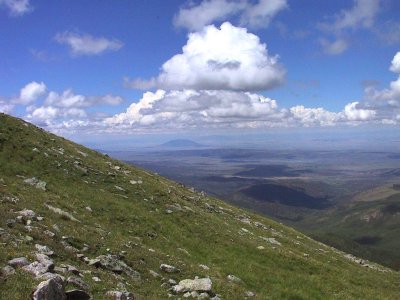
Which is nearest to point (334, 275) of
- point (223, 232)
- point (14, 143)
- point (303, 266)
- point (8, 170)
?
point (303, 266)

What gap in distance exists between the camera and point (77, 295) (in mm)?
Answer: 13242

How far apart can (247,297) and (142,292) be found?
5.61 metres

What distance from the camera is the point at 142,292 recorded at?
17.2m

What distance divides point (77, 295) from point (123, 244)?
10.0 m

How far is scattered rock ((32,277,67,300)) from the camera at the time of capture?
11703mm

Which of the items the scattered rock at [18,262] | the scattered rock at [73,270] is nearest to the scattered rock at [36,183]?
the scattered rock at [73,270]

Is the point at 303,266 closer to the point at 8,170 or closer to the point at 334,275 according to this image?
the point at 334,275

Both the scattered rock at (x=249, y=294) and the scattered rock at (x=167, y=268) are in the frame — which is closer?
the scattered rock at (x=249, y=294)

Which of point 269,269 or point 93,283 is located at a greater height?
point 93,283

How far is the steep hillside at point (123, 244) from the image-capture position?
17.1 metres

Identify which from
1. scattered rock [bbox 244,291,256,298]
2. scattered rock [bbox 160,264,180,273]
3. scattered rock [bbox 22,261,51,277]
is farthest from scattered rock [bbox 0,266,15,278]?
scattered rock [bbox 244,291,256,298]

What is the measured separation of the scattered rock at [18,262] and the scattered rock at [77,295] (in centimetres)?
286

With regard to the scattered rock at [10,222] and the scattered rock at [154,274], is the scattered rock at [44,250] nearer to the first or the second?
the scattered rock at [10,222]

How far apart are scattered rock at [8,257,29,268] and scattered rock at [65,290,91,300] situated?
2.86 metres
